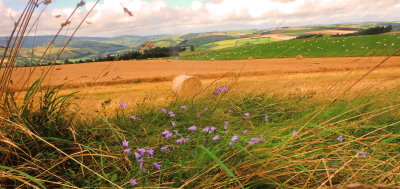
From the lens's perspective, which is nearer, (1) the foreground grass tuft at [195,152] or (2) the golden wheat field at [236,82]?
(1) the foreground grass tuft at [195,152]

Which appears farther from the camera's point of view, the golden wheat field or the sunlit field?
the golden wheat field

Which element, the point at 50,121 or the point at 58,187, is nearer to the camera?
the point at 58,187

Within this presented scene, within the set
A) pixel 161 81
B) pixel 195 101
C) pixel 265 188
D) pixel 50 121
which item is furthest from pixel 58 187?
pixel 161 81

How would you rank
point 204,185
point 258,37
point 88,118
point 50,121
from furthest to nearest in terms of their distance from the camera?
point 258,37 < point 88,118 < point 50,121 < point 204,185

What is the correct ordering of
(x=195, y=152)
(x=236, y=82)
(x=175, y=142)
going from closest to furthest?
(x=195, y=152), (x=175, y=142), (x=236, y=82)

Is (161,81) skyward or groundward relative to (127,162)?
groundward

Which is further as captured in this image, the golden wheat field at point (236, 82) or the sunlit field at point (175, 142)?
the golden wheat field at point (236, 82)

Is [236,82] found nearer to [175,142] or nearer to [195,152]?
[175,142]

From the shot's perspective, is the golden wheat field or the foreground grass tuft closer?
the foreground grass tuft

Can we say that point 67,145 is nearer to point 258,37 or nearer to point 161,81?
point 258,37

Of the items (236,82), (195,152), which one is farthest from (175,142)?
(236,82)

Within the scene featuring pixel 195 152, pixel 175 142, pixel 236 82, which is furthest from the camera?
pixel 236 82

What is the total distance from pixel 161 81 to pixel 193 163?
466 inches

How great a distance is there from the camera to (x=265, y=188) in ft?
6.34
